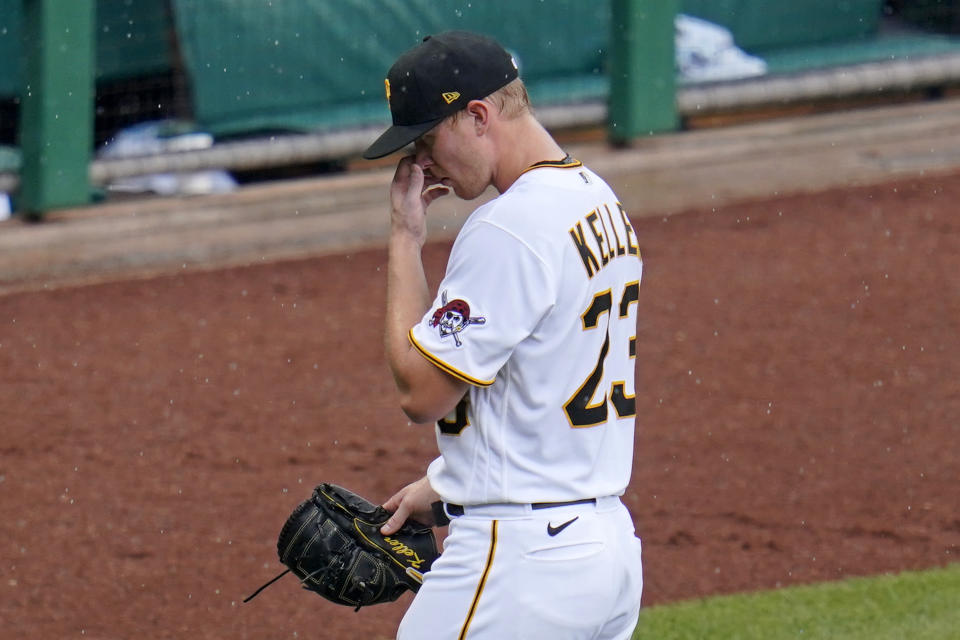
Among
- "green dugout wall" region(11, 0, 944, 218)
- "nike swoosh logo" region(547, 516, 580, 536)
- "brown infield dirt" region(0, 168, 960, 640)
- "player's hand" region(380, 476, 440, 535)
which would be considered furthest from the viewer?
"green dugout wall" region(11, 0, 944, 218)

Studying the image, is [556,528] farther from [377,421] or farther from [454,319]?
[377,421]

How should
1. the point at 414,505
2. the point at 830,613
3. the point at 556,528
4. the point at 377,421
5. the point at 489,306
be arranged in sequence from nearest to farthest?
1. the point at 489,306
2. the point at 556,528
3. the point at 414,505
4. the point at 830,613
5. the point at 377,421

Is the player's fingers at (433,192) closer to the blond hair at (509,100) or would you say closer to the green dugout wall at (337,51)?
the blond hair at (509,100)

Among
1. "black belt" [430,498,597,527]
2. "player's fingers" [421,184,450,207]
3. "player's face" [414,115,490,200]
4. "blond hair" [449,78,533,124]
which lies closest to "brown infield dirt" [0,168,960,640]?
"black belt" [430,498,597,527]

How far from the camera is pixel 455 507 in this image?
7.90 ft

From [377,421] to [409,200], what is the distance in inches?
135

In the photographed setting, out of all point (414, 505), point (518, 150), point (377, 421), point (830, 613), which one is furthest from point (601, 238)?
point (377, 421)

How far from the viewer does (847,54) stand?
9.37 meters

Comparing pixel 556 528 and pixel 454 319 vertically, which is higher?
pixel 454 319

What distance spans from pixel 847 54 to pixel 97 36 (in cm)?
496

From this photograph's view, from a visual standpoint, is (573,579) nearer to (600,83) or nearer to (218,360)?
(218,360)

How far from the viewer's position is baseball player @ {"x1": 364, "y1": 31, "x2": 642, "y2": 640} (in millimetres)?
2223

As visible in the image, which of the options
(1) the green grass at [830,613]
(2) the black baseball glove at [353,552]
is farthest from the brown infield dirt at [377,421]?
(2) the black baseball glove at [353,552]

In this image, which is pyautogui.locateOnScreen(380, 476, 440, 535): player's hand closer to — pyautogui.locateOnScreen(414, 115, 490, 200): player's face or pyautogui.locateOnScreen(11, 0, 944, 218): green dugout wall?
pyautogui.locateOnScreen(414, 115, 490, 200): player's face
